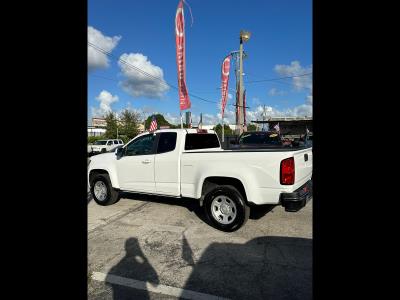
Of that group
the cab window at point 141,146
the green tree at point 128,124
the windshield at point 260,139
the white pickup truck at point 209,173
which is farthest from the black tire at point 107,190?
the green tree at point 128,124

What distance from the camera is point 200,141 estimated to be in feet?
22.2

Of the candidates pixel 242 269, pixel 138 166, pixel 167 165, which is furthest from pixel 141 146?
pixel 242 269

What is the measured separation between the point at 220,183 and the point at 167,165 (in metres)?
1.24

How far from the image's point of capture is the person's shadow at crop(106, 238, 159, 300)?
130 inches

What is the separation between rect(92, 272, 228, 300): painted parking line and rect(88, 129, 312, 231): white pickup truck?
2.05 m

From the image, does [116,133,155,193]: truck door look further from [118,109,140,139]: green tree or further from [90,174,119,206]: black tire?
[118,109,140,139]: green tree

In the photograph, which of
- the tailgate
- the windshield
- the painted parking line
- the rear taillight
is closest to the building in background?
the windshield

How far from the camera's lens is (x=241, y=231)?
17.5 feet

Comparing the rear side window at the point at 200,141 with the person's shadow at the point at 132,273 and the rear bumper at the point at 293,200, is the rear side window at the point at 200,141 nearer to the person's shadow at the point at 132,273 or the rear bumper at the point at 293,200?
the rear bumper at the point at 293,200

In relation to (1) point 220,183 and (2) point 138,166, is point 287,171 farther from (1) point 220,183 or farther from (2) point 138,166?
(2) point 138,166

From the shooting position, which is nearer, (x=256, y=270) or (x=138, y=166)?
(x=256, y=270)
